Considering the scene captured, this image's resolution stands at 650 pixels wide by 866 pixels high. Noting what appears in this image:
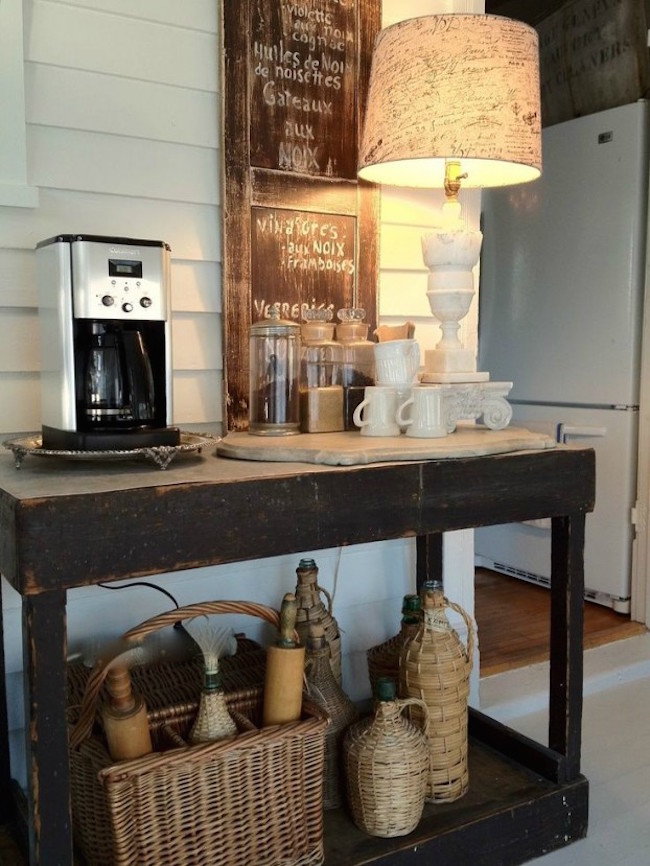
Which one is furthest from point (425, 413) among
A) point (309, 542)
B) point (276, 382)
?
point (309, 542)

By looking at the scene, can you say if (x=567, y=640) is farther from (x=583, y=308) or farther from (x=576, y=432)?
(x=583, y=308)

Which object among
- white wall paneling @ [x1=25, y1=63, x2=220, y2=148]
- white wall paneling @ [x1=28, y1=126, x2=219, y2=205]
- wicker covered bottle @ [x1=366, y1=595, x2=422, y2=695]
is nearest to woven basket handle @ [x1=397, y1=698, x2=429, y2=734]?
wicker covered bottle @ [x1=366, y1=595, x2=422, y2=695]

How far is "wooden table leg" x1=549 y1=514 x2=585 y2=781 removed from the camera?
1.61 meters

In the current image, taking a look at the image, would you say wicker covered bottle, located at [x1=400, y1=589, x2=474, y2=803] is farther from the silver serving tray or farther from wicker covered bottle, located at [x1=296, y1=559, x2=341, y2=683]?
the silver serving tray

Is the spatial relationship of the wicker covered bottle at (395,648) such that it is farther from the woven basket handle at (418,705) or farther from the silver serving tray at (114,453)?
the silver serving tray at (114,453)

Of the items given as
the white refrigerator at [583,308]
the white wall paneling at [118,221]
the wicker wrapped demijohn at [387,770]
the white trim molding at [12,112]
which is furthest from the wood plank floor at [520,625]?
the white trim molding at [12,112]

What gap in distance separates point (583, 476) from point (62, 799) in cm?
105

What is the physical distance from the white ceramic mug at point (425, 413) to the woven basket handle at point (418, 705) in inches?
19.7

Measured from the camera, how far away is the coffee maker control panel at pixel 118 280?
4.17 ft

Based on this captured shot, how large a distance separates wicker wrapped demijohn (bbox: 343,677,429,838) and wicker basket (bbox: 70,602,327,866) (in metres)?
0.11

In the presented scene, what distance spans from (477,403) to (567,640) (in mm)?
513

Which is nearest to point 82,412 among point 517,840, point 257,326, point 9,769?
point 257,326

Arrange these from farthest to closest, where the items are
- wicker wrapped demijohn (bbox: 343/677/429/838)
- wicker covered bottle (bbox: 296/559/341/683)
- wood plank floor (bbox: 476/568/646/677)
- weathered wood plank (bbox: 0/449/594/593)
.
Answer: wood plank floor (bbox: 476/568/646/677) → wicker covered bottle (bbox: 296/559/341/683) → wicker wrapped demijohn (bbox: 343/677/429/838) → weathered wood plank (bbox: 0/449/594/593)

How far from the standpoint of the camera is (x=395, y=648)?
1.80 metres
